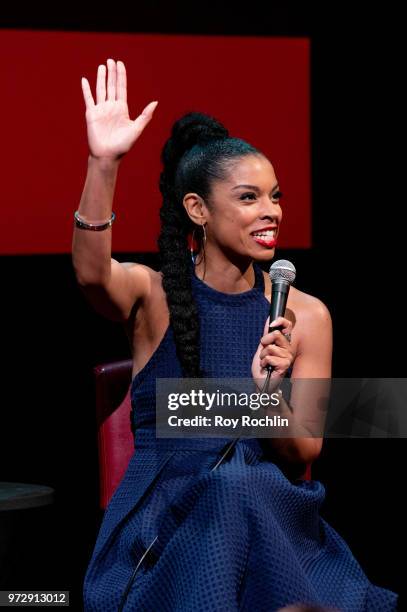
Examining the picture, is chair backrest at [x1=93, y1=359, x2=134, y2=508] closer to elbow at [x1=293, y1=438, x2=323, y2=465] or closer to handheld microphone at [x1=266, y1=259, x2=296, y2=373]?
elbow at [x1=293, y1=438, x2=323, y2=465]

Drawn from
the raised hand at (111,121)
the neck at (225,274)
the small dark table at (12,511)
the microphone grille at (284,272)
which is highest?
the raised hand at (111,121)

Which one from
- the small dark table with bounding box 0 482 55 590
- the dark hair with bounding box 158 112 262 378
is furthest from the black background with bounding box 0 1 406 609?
the dark hair with bounding box 158 112 262 378

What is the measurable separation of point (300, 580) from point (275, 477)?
0.22m

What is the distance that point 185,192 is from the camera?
7.49ft

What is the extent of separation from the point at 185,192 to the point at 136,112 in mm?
707

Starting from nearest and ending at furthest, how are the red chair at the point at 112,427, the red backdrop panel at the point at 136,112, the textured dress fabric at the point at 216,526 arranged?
the textured dress fabric at the point at 216,526, the red chair at the point at 112,427, the red backdrop panel at the point at 136,112

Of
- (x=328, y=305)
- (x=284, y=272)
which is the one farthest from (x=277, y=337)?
(x=328, y=305)

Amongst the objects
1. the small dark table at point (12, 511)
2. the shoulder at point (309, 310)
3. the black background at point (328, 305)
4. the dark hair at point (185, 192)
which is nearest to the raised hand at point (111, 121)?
the dark hair at point (185, 192)

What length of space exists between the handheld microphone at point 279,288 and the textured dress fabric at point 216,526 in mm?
272

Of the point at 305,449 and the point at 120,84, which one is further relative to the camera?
the point at 305,449

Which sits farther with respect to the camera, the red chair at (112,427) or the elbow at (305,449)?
the red chair at (112,427)

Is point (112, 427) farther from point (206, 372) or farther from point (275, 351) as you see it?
point (275, 351)

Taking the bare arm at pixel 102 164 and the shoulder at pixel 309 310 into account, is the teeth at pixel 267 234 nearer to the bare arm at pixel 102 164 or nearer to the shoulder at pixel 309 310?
the shoulder at pixel 309 310

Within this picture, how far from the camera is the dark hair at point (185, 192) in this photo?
2.18 meters
